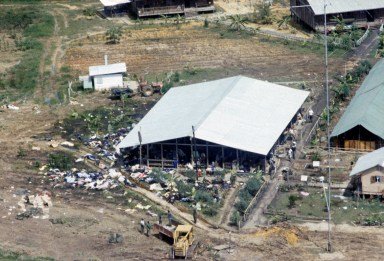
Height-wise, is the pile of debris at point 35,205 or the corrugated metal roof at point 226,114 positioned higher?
the corrugated metal roof at point 226,114

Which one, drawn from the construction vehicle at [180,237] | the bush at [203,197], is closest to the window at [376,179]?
the bush at [203,197]

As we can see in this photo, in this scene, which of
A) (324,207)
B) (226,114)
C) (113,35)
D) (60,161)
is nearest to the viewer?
(324,207)

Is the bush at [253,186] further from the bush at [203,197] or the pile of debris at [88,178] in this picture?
the pile of debris at [88,178]

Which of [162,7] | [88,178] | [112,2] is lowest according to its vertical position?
[88,178]

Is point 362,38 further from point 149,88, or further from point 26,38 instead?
point 26,38

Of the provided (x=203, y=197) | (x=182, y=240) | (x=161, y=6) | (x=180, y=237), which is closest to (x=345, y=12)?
(x=161, y=6)

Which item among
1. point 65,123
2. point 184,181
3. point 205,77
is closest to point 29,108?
point 65,123
